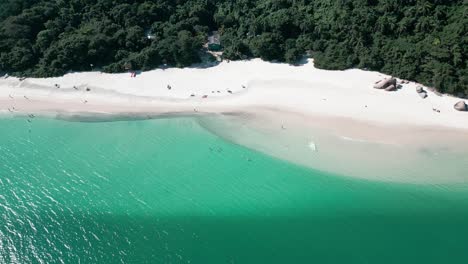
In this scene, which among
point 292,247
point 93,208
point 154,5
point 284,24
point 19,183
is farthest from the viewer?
point 154,5

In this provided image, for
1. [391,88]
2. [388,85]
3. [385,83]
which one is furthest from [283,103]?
[391,88]

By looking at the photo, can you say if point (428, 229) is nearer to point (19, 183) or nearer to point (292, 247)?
point (292, 247)

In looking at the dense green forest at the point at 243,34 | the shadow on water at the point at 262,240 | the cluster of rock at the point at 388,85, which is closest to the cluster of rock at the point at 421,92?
the dense green forest at the point at 243,34

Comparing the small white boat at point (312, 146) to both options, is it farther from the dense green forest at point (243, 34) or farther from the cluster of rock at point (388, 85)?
the dense green forest at point (243, 34)

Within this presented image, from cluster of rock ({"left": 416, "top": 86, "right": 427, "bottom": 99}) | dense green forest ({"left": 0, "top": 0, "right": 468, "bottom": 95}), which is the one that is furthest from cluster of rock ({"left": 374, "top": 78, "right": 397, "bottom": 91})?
cluster of rock ({"left": 416, "top": 86, "right": 427, "bottom": 99})

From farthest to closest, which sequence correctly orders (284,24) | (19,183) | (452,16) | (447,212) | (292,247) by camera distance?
1. (284,24)
2. (452,16)
3. (19,183)
4. (447,212)
5. (292,247)

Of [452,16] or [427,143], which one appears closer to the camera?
[427,143]

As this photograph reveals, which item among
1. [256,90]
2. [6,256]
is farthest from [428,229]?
[6,256]
